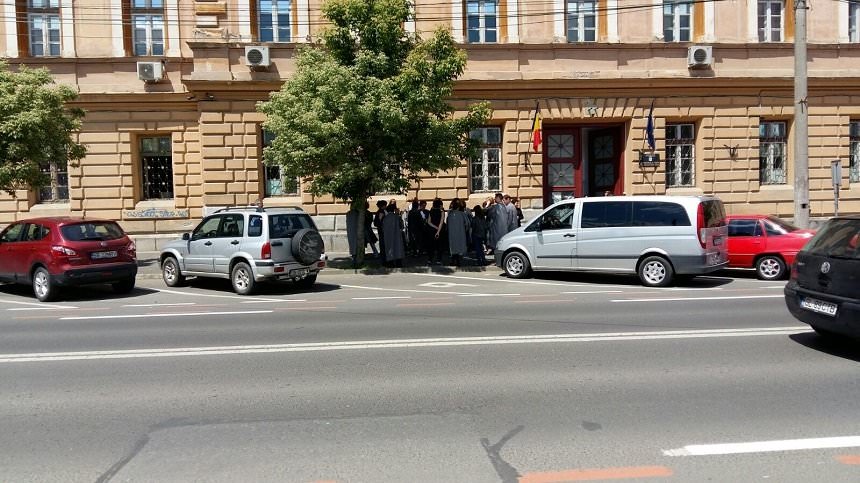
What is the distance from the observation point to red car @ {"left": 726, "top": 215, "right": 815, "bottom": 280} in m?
14.0

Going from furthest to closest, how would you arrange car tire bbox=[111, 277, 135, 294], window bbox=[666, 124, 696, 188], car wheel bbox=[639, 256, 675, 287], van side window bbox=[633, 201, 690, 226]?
window bbox=[666, 124, 696, 188] → car tire bbox=[111, 277, 135, 294] → car wheel bbox=[639, 256, 675, 287] → van side window bbox=[633, 201, 690, 226]

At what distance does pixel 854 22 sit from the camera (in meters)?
23.2

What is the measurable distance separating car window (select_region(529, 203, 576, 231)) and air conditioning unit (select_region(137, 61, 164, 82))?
1435 centimetres

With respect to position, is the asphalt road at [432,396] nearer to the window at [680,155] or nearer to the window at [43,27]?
the window at [680,155]

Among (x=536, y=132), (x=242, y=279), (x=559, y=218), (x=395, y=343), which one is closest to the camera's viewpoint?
(x=395, y=343)

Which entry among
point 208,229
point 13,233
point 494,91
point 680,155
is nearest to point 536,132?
point 494,91

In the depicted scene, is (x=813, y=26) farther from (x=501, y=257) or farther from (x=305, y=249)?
(x=305, y=249)

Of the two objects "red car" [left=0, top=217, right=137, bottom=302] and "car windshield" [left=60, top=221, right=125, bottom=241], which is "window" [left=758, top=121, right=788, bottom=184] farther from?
"car windshield" [left=60, top=221, right=125, bottom=241]

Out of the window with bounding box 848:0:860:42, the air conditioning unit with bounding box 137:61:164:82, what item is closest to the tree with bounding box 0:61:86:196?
the air conditioning unit with bounding box 137:61:164:82

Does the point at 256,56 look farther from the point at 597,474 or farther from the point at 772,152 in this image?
the point at 597,474

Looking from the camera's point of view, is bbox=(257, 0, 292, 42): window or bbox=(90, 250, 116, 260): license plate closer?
bbox=(90, 250, 116, 260): license plate

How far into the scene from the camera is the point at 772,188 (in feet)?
74.8

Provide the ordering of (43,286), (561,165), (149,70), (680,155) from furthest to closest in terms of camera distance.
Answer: (561,165), (680,155), (149,70), (43,286)

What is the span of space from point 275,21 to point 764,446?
21172 millimetres
